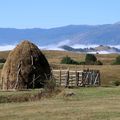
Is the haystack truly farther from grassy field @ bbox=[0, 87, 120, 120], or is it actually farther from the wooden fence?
grassy field @ bbox=[0, 87, 120, 120]

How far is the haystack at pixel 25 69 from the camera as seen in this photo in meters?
58.1

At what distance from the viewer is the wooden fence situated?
61312mm

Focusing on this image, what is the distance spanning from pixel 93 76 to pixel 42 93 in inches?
749

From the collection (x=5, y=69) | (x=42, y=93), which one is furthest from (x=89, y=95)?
(x=5, y=69)

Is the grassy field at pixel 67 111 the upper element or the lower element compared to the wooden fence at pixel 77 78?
lower

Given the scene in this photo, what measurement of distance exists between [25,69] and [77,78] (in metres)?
6.02

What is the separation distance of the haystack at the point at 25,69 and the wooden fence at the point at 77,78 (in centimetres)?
237

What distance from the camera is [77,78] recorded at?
61562 millimetres

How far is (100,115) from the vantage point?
29.0 m


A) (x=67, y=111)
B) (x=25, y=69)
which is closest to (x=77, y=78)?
(x=25, y=69)

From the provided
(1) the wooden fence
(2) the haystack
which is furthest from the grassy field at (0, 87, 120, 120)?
(1) the wooden fence

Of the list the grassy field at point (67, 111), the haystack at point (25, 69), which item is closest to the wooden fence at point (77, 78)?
the haystack at point (25, 69)

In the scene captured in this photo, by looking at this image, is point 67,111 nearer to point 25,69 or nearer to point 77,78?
point 25,69

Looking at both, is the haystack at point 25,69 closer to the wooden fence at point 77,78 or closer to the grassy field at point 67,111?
the wooden fence at point 77,78
